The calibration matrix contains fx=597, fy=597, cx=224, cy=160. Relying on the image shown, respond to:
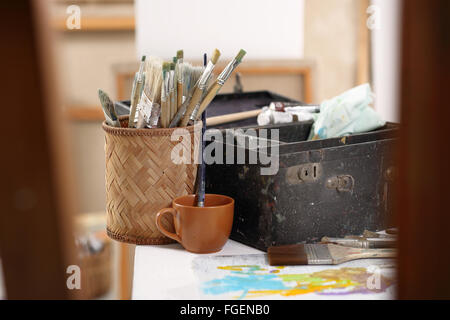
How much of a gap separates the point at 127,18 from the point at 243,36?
30.7 inches

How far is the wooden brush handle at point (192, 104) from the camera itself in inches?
47.3

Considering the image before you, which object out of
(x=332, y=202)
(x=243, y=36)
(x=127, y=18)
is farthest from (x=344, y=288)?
(x=127, y=18)

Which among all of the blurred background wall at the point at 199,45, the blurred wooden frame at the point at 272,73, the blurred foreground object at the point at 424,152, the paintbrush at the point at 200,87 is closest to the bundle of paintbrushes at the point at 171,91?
the paintbrush at the point at 200,87

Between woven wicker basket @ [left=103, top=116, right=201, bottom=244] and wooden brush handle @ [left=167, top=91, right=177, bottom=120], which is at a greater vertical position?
wooden brush handle @ [left=167, top=91, right=177, bottom=120]

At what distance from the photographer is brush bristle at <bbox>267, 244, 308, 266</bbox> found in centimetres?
113

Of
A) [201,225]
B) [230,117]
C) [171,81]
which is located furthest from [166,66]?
[230,117]

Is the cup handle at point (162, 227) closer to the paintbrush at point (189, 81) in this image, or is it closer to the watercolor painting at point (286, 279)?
the watercolor painting at point (286, 279)

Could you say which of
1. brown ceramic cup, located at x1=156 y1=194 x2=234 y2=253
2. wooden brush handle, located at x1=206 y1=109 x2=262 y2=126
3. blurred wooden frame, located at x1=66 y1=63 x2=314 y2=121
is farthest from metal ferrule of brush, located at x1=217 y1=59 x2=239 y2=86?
blurred wooden frame, located at x1=66 y1=63 x2=314 y2=121

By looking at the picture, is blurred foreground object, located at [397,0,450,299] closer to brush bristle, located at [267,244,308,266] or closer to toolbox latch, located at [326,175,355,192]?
brush bristle, located at [267,244,308,266]

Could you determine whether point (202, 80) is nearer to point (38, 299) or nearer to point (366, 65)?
point (38, 299)

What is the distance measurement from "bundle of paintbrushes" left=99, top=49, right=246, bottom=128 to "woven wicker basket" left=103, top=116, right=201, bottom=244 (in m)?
0.03

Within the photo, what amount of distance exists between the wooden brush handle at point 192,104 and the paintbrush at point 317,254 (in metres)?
0.31

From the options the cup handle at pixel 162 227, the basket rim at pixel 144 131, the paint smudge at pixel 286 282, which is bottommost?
the paint smudge at pixel 286 282

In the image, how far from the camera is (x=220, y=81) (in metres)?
1.19
